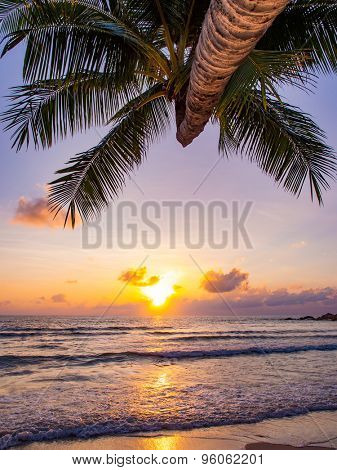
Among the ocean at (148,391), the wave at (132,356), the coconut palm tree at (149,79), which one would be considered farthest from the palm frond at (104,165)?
the wave at (132,356)

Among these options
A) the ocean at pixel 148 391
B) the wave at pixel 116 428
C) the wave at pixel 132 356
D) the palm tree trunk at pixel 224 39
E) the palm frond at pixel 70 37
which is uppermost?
the palm frond at pixel 70 37

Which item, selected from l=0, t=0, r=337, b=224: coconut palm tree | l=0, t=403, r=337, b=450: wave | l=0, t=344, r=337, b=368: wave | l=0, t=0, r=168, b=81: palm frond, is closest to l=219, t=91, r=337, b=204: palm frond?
l=0, t=0, r=337, b=224: coconut palm tree

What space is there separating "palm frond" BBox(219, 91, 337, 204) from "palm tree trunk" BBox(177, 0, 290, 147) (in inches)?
106

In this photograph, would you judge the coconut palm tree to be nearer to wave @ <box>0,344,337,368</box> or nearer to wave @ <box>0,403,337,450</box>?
wave @ <box>0,403,337,450</box>

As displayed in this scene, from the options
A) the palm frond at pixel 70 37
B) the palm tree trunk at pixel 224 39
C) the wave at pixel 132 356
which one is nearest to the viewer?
the palm tree trunk at pixel 224 39

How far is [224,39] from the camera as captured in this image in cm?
278

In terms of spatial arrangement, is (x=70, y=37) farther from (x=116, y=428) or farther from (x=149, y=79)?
(x=116, y=428)

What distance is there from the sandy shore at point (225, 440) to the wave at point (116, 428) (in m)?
0.12

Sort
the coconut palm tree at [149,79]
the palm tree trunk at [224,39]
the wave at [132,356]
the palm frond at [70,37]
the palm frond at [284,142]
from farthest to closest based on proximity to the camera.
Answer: the wave at [132,356], the palm frond at [284,142], the palm frond at [70,37], the coconut palm tree at [149,79], the palm tree trunk at [224,39]

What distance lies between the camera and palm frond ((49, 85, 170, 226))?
7.08 metres

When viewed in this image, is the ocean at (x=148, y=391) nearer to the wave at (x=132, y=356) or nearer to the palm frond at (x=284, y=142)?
the wave at (x=132, y=356)

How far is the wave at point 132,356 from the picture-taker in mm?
10984

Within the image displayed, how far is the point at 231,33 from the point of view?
267cm
